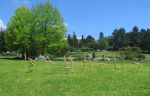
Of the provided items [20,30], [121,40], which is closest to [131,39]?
[121,40]

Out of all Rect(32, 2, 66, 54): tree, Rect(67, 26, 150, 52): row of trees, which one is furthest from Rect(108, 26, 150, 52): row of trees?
Rect(32, 2, 66, 54): tree

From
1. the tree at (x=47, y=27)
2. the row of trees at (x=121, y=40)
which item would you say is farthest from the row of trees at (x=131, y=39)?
the tree at (x=47, y=27)

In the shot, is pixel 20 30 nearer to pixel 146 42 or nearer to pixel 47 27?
pixel 47 27

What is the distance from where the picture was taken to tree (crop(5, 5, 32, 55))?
7675cm

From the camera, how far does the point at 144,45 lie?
499 ft

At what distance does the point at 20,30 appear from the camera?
77.5m

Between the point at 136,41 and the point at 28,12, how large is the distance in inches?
3582

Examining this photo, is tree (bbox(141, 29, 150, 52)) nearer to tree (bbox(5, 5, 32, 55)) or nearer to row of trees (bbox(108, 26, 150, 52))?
row of trees (bbox(108, 26, 150, 52))

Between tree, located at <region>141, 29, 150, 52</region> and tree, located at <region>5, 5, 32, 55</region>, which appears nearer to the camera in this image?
tree, located at <region>5, 5, 32, 55</region>

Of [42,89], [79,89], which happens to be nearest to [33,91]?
[42,89]

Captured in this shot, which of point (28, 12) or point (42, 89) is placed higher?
point (28, 12)

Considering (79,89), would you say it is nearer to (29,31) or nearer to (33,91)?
(33,91)

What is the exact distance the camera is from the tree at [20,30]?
76.8 meters

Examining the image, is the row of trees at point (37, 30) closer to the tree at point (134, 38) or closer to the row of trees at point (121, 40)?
the row of trees at point (121, 40)
